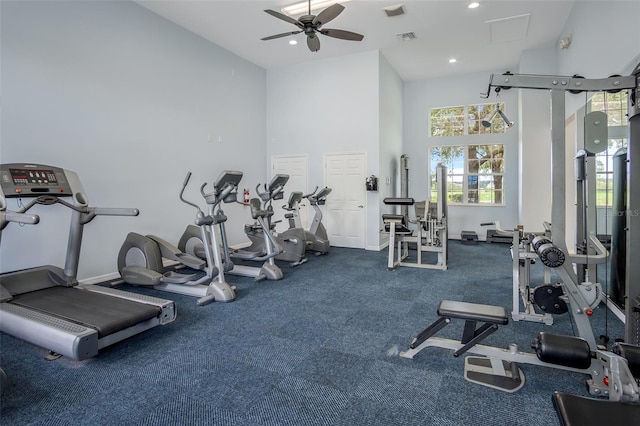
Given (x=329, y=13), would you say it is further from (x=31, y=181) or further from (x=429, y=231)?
(x=429, y=231)

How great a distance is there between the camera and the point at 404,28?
19.6 feet

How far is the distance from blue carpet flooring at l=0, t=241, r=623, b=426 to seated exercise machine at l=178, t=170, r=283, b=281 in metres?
0.95

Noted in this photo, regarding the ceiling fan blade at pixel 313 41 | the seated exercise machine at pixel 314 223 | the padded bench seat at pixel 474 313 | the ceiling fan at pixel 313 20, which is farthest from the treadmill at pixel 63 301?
the seated exercise machine at pixel 314 223

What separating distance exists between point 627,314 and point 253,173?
658 centimetres

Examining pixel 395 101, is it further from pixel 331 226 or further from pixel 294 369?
pixel 294 369

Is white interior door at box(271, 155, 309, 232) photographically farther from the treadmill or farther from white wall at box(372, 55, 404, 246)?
the treadmill

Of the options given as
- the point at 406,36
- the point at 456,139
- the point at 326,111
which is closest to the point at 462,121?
the point at 456,139

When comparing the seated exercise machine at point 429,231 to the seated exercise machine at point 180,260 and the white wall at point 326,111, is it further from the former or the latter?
the seated exercise machine at point 180,260

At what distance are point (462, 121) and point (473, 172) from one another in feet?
4.36

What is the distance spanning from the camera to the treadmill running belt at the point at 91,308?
2666 mm

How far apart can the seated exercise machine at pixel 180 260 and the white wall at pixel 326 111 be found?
376 cm

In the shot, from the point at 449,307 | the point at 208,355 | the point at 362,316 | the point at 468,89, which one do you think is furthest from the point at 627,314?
the point at 468,89

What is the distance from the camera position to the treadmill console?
312 cm

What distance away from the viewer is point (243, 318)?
3432 millimetres
